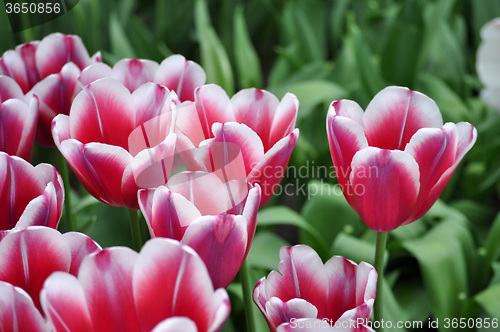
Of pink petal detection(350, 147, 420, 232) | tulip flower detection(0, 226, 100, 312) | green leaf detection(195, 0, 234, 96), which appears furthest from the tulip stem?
green leaf detection(195, 0, 234, 96)

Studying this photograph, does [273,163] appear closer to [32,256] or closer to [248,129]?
[248,129]

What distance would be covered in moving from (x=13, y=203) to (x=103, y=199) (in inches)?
2.3

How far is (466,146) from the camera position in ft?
1.48

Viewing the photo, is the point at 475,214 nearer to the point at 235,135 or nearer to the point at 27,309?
the point at 235,135

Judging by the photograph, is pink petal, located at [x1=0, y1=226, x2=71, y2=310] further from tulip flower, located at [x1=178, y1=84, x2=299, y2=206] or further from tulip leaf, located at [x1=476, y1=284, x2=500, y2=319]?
tulip leaf, located at [x1=476, y1=284, x2=500, y2=319]

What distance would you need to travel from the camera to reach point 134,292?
12.8 inches

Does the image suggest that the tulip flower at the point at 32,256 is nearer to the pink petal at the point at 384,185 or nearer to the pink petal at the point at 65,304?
the pink petal at the point at 65,304

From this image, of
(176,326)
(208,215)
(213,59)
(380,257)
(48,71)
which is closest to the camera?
(176,326)

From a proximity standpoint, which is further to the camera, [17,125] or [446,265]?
[446,265]

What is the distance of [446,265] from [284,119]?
0.59 meters

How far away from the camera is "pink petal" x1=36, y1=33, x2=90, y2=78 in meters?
0.60

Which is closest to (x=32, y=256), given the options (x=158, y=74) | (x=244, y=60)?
(x=158, y=74)

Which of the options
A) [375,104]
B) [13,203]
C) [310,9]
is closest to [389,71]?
[310,9]

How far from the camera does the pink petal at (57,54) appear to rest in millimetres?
601
